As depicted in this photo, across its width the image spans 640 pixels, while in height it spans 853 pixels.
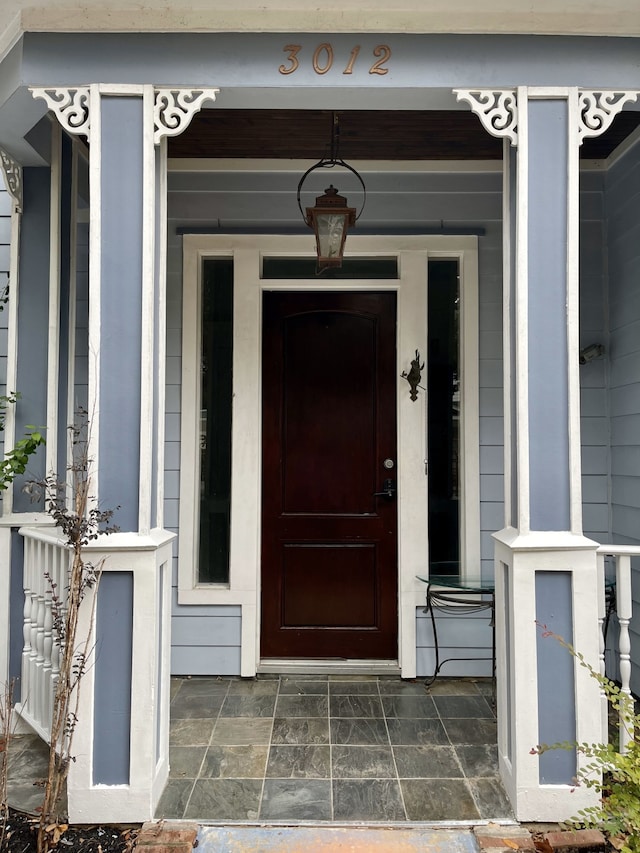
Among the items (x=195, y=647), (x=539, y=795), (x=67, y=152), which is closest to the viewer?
(x=539, y=795)

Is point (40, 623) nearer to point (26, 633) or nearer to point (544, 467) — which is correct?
point (26, 633)

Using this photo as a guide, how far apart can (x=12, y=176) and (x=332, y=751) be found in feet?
9.67

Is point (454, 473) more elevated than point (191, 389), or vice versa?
point (191, 389)

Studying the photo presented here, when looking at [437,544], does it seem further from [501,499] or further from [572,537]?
[572,537]

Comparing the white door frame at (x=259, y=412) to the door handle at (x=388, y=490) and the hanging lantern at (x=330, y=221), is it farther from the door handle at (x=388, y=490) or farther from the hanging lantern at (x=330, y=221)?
the hanging lantern at (x=330, y=221)

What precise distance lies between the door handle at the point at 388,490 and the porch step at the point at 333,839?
1645mm

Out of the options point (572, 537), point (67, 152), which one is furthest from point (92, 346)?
point (572, 537)

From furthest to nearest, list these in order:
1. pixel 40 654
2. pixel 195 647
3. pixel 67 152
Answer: pixel 195 647 < pixel 67 152 < pixel 40 654

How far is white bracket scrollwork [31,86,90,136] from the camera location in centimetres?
215

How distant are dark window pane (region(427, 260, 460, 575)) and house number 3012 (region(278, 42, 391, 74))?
4.41 feet

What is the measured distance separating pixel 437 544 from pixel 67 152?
2797 mm

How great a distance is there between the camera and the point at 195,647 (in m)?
3.25

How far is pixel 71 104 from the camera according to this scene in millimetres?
2174

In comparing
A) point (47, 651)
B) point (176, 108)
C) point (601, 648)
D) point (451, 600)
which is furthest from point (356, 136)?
point (47, 651)
